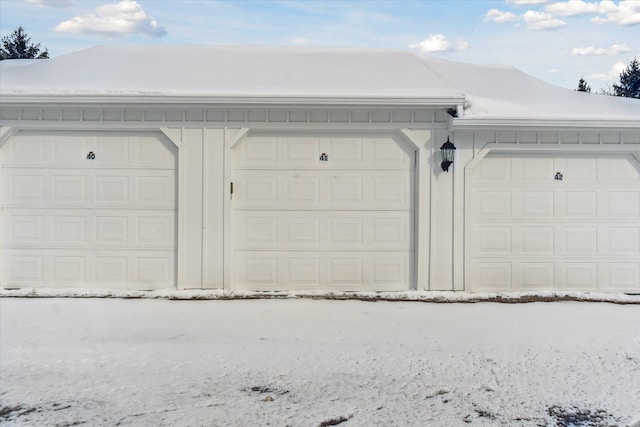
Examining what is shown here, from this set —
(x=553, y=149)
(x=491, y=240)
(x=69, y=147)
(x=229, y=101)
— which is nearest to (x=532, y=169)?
(x=553, y=149)

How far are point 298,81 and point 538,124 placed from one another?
11.3ft

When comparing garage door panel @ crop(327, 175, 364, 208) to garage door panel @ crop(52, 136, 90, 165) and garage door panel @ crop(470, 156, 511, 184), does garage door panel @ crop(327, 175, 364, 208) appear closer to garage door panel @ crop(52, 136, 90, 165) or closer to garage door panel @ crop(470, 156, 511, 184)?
garage door panel @ crop(470, 156, 511, 184)

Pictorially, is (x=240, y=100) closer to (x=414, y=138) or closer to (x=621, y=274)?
(x=414, y=138)

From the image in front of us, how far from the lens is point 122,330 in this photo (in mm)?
6473

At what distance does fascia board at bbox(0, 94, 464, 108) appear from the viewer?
795cm

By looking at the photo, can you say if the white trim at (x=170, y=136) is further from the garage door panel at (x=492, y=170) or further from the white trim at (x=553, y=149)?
the garage door panel at (x=492, y=170)

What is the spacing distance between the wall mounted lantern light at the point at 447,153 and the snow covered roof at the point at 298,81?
45cm

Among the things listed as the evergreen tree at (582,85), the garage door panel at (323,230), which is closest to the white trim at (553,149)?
the garage door panel at (323,230)

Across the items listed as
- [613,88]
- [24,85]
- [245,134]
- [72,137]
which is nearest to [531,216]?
[245,134]

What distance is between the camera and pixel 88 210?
8414 mm

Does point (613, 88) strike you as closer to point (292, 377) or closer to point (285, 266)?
point (285, 266)

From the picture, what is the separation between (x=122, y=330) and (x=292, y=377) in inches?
95.2

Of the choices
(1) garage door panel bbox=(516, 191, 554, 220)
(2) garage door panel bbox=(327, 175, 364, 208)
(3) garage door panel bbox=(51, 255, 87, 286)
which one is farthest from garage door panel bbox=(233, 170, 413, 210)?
(3) garage door panel bbox=(51, 255, 87, 286)

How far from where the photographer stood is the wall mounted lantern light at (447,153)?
26.7 feet
